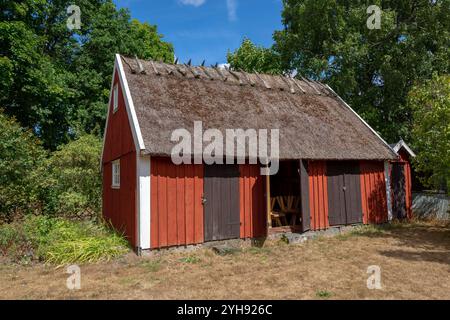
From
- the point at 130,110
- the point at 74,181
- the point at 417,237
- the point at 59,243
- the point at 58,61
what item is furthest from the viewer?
the point at 58,61

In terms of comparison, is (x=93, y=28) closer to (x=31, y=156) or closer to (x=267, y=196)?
(x=31, y=156)

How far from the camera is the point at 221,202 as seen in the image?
10492mm

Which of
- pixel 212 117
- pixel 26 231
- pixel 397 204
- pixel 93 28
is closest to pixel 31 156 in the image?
pixel 26 231

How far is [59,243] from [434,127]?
1238 centimetres

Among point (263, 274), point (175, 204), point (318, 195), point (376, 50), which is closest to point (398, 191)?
point (318, 195)

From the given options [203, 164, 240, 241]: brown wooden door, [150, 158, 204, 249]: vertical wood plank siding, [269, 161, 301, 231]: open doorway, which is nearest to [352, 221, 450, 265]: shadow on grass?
[269, 161, 301, 231]: open doorway

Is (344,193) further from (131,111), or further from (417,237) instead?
(131,111)

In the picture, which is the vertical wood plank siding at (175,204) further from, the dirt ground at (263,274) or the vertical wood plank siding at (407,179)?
the vertical wood plank siding at (407,179)

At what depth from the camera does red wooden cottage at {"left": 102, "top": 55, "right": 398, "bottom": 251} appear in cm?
980

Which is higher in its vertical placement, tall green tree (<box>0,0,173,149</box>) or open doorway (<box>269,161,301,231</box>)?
tall green tree (<box>0,0,173,149</box>)

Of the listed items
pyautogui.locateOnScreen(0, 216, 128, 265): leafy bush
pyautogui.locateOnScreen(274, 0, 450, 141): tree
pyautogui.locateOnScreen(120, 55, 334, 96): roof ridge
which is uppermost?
pyautogui.locateOnScreen(274, 0, 450, 141): tree

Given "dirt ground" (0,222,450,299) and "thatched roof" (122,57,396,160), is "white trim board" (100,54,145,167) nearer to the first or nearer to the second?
"thatched roof" (122,57,396,160)

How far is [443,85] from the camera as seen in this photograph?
39.4 feet

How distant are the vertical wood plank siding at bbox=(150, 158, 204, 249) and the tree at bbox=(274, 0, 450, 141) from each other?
42.5 feet
